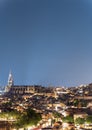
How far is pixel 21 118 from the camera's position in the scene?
9.41 metres

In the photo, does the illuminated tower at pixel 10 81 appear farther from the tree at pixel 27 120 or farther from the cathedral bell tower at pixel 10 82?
the tree at pixel 27 120

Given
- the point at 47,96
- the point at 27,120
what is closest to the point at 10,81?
the point at 47,96

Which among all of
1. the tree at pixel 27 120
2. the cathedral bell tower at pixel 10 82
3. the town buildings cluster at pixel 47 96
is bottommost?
the tree at pixel 27 120

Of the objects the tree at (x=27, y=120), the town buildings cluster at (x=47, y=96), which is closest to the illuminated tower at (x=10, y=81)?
the town buildings cluster at (x=47, y=96)

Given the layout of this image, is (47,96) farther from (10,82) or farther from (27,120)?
(27,120)

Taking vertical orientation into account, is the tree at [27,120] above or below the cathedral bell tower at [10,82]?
below

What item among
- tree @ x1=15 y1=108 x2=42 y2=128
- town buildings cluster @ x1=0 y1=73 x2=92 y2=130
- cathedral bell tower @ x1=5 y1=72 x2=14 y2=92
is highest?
cathedral bell tower @ x1=5 y1=72 x2=14 y2=92

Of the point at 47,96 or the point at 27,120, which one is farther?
the point at 47,96

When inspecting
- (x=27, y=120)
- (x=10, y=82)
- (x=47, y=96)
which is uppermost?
(x=10, y=82)

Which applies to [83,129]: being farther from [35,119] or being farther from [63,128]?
[35,119]

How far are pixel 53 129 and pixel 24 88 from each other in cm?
2027

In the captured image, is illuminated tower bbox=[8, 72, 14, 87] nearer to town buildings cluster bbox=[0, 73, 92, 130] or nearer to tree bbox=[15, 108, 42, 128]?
town buildings cluster bbox=[0, 73, 92, 130]

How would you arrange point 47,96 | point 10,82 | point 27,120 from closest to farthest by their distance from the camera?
point 27,120 → point 47,96 → point 10,82

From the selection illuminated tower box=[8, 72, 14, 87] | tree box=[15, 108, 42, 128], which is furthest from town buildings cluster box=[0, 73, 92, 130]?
tree box=[15, 108, 42, 128]
